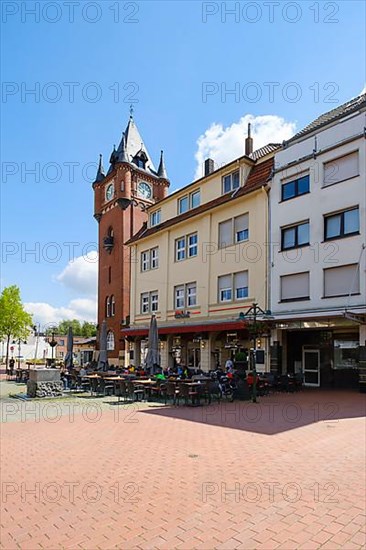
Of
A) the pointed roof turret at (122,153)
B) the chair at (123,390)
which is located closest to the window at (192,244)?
the chair at (123,390)

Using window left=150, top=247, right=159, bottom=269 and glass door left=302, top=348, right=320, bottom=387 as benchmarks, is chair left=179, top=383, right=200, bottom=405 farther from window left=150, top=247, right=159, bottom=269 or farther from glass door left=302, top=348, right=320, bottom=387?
window left=150, top=247, right=159, bottom=269

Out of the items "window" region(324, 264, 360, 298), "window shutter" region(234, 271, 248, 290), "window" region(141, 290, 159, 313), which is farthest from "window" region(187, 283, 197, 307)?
"window" region(324, 264, 360, 298)

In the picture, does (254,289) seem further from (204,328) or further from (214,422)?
(214,422)

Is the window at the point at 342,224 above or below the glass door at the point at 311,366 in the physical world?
above

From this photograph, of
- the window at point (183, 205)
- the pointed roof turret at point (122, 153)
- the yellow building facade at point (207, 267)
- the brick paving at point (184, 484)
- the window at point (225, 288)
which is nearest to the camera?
the brick paving at point (184, 484)

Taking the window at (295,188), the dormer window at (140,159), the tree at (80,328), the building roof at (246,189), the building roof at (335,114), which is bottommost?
the tree at (80,328)

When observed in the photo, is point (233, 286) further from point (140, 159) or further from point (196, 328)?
point (140, 159)

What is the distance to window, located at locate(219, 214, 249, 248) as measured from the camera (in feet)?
78.5

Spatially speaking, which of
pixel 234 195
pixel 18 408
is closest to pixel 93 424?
pixel 18 408

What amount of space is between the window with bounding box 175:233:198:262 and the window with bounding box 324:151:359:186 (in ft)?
32.7

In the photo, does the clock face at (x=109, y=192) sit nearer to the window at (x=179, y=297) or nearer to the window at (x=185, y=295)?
the window at (x=179, y=297)

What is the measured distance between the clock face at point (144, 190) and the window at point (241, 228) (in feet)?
51.2

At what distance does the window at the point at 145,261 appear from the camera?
1281 inches

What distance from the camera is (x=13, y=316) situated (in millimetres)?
40625
